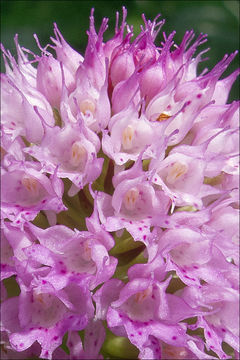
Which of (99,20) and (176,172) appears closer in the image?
(176,172)

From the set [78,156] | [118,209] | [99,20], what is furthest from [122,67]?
[99,20]

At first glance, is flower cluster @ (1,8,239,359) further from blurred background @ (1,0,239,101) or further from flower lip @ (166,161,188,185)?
blurred background @ (1,0,239,101)

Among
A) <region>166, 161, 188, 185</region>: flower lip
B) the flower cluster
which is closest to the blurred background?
the flower cluster

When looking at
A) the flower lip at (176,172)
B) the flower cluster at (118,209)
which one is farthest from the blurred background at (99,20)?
the flower lip at (176,172)

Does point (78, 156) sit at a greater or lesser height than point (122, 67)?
lesser

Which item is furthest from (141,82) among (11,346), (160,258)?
(11,346)

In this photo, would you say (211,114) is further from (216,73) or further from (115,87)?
(115,87)

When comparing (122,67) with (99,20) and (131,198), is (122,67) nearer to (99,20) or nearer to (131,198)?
(131,198)

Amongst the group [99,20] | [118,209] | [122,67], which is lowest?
[118,209]
